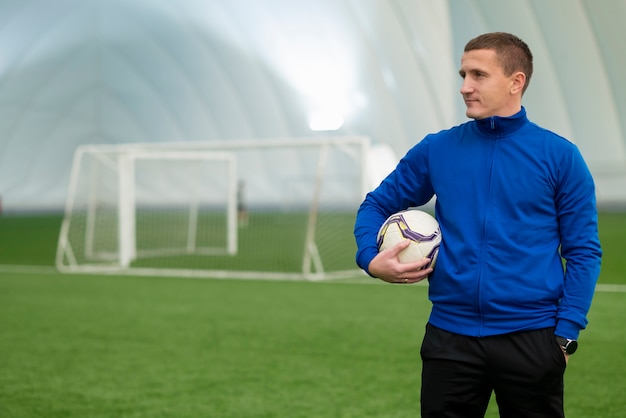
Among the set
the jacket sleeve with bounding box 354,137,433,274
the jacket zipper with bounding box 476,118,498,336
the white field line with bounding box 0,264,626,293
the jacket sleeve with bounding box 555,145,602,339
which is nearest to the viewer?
the jacket sleeve with bounding box 555,145,602,339

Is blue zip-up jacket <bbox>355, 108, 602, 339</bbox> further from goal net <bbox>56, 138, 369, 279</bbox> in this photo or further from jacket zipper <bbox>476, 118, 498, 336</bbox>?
goal net <bbox>56, 138, 369, 279</bbox>

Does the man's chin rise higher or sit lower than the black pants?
higher

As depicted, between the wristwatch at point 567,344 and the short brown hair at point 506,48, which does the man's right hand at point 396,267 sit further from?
the short brown hair at point 506,48

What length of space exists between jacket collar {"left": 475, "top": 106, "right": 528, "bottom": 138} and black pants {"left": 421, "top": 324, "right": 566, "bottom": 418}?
66cm

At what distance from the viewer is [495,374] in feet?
9.66

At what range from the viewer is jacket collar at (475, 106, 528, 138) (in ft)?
9.81

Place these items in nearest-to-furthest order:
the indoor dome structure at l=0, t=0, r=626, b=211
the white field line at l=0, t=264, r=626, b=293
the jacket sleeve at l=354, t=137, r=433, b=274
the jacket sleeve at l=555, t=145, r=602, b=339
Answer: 1. the jacket sleeve at l=555, t=145, r=602, b=339
2. the jacket sleeve at l=354, t=137, r=433, b=274
3. the white field line at l=0, t=264, r=626, b=293
4. the indoor dome structure at l=0, t=0, r=626, b=211

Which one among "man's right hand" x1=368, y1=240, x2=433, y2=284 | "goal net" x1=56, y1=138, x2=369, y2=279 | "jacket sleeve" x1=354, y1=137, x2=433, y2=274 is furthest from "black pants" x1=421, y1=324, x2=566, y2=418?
"goal net" x1=56, y1=138, x2=369, y2=279

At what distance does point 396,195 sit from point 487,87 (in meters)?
0.54

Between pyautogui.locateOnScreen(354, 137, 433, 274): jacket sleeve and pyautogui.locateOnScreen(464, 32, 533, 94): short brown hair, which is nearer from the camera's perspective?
pyautogui.locateOnScreen(464, 32, 533, 94): short brown hair

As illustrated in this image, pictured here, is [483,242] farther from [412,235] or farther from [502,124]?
[502,124]

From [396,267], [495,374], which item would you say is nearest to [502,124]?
[396,267]

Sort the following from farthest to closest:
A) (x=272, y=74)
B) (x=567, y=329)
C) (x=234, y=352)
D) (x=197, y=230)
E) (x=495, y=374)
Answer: (x=272, y=74)
(x=197, y=230)
(x=234, y=352)
(x=495, y=374)
(x=567, y=329)

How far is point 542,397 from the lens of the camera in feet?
9.62
